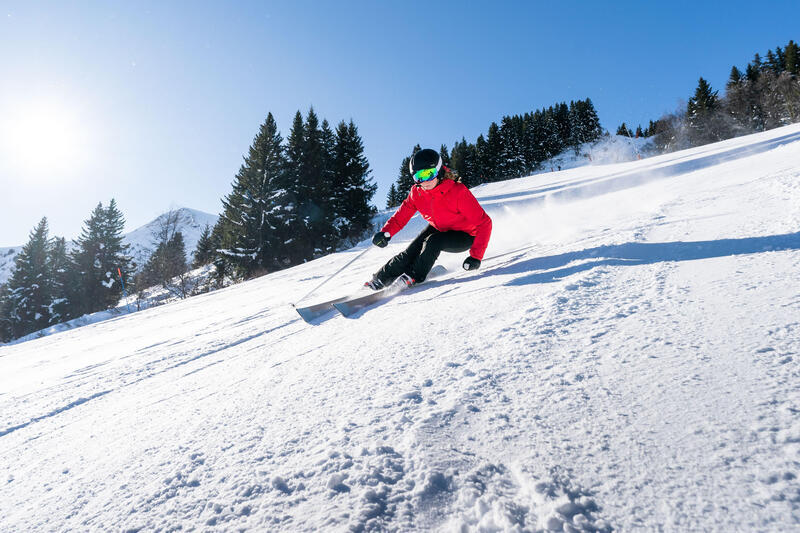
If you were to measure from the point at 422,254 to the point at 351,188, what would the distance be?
22693mm

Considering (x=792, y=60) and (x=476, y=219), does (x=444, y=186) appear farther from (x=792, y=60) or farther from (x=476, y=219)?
(x=792, y=60)

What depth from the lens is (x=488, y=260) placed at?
4223 mm

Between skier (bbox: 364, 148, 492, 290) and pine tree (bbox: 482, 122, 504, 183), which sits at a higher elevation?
pine tree (bbox: 482, 122, 504, 183)

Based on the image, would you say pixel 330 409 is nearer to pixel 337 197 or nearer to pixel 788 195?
pixel 788 195

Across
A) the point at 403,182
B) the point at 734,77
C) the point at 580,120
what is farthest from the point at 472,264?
the point at 580,120

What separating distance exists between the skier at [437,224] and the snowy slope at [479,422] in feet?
4.18

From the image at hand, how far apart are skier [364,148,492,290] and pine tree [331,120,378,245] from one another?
66.0 ft

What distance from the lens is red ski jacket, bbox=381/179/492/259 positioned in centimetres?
381

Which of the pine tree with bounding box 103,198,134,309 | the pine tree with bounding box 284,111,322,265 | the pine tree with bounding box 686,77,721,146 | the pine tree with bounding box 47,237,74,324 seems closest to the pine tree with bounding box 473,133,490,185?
the pine tree with bounding box 686,77,721,146

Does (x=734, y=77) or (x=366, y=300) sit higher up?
(x=734, y=77)

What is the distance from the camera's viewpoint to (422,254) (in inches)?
142

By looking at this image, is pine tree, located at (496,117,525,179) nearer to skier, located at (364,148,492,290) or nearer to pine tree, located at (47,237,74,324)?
pine tree, located at (47,237,74,324)

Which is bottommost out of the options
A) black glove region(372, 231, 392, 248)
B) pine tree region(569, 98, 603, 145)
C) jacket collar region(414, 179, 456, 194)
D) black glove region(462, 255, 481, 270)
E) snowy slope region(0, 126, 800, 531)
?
snowy slope region(0, 126, 800, 531)

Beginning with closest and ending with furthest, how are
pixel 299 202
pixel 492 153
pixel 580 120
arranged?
1. pixel 299 202
2. pixel 492 153
3. pixel 580 120
